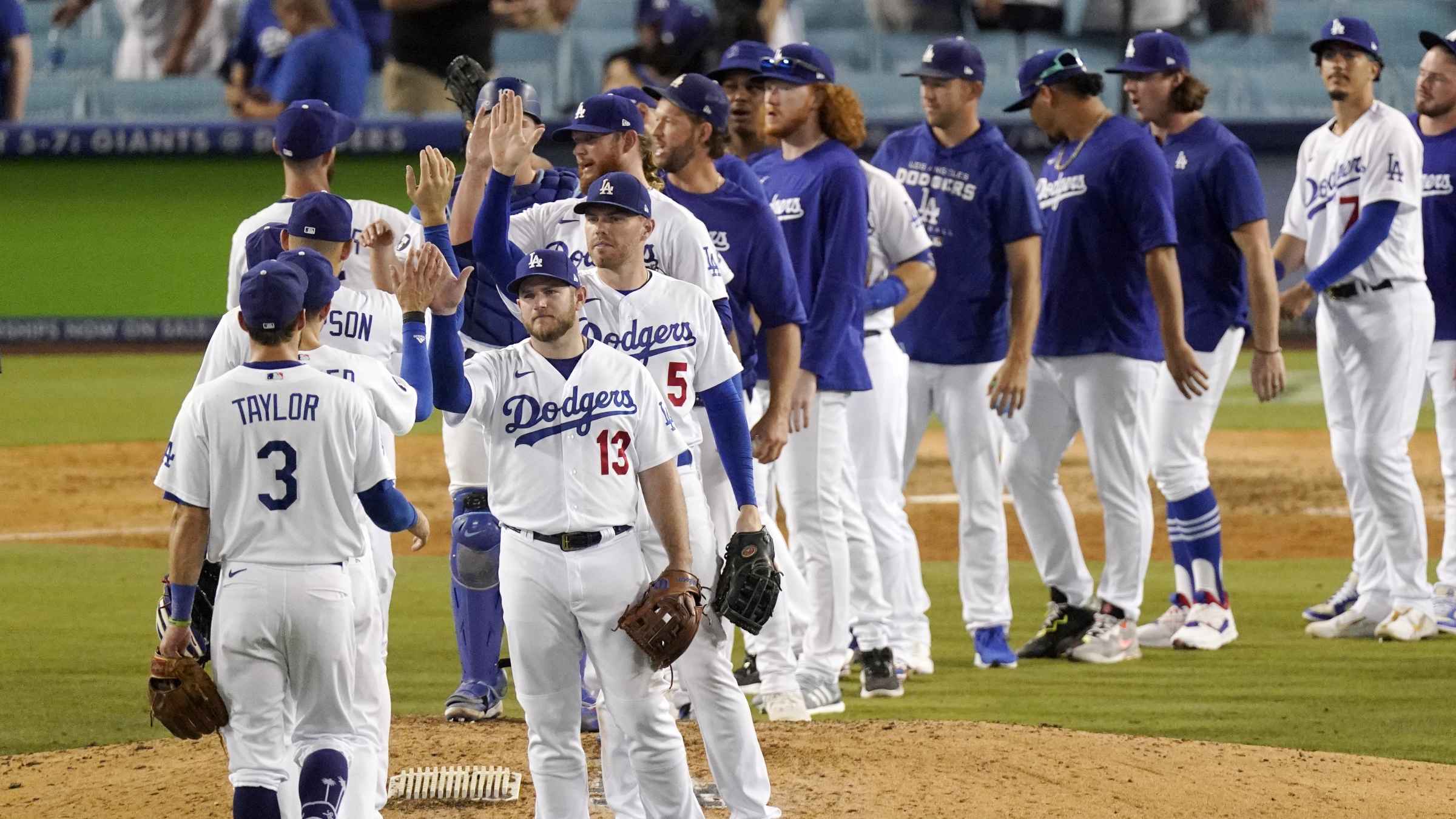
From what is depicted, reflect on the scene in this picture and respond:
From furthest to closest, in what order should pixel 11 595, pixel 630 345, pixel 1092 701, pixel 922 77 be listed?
pixel 11 595
pixel 922 77
pixel 1092 701
pixel 630 345

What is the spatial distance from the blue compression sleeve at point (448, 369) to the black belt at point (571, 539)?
1.03 feet

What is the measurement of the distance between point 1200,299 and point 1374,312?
24.1 inches

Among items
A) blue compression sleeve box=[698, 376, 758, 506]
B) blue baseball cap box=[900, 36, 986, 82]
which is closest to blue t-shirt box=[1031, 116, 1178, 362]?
blue baseball cap box=[900, 36, 986, 82]

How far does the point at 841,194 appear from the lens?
5238mm

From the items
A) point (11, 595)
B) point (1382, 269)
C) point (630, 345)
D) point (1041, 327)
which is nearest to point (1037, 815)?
point (630, 345)

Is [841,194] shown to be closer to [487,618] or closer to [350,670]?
[487,618]

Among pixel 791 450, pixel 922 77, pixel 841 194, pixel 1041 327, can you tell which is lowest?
pixel 791 450

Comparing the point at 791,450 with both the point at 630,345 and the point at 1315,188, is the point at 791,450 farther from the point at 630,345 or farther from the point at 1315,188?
the point at 1315,188

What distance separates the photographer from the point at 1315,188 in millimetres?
6523

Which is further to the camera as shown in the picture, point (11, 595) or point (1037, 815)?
point (11, 595)

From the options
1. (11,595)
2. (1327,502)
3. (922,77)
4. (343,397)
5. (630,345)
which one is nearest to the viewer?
(343,397)

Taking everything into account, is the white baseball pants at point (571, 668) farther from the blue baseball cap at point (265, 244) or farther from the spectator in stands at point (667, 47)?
the spectator in stands at point (667, 47)

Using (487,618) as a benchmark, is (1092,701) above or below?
below

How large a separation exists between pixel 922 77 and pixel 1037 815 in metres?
2.78
